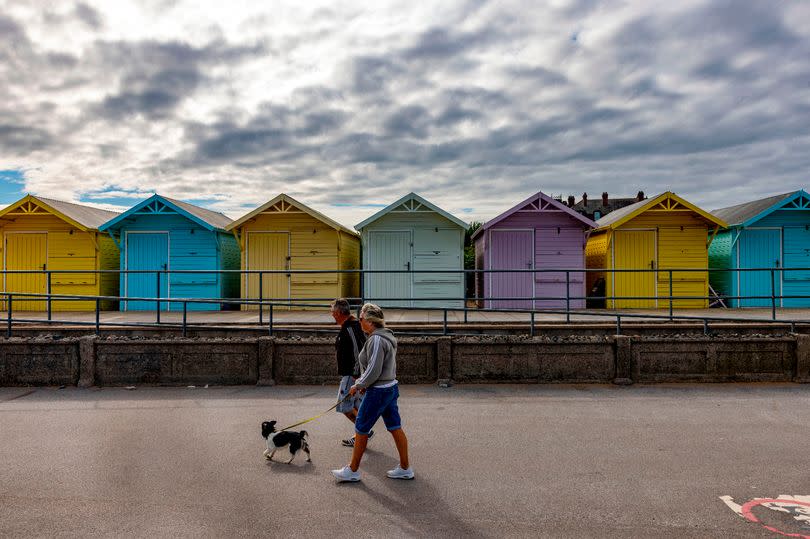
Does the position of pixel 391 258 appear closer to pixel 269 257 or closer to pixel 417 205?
pixel 417 205

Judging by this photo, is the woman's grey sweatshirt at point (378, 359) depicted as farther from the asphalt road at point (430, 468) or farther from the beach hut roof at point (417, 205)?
the beach hut roof at point (417, 205)

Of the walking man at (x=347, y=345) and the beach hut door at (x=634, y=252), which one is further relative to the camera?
the beach hut door at (x=634, y=252)

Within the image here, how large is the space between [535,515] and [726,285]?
16.9 m

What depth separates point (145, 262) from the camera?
18047 mm

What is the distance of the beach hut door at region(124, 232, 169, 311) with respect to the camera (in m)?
18.0

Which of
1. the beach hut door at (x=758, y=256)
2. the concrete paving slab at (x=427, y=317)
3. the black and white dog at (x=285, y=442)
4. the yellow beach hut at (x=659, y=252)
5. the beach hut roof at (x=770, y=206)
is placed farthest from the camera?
the yellow beach hut at (x=659, y=252)

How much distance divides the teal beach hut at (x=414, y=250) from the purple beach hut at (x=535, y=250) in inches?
42.2

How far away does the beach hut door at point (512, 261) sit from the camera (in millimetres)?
17422

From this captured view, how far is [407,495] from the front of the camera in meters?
4.75

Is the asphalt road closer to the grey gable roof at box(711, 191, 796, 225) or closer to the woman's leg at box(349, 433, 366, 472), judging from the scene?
the woman's leg at box(349, 433, 366, 472)

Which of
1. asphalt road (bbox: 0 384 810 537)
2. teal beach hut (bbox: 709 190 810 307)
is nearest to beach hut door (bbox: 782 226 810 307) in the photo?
teal beach hut (bbox: 709 190 810 307)

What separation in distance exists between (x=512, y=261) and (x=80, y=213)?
14.5 metres

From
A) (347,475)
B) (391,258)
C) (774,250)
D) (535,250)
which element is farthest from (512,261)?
(347,475)

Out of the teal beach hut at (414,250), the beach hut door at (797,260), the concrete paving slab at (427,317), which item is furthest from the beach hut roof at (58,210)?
the beach hut door at (797,260)
